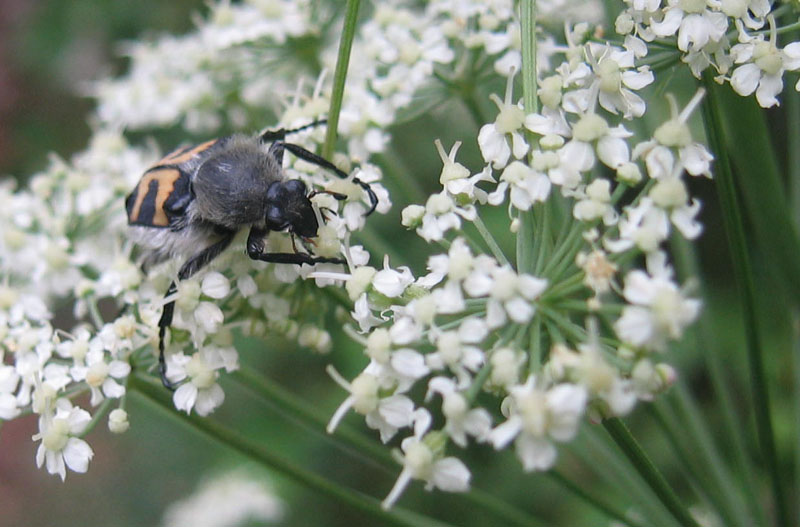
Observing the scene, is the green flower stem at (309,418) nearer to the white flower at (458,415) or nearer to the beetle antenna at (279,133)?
the beetle antenna at (279,133)

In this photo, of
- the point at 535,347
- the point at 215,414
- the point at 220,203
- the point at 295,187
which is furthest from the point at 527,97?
the point at 215,414

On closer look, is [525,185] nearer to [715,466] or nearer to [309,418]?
[309,418]

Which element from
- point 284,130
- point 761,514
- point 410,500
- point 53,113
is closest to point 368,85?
point 284,130

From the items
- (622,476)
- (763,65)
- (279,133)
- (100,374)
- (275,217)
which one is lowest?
(622,476)

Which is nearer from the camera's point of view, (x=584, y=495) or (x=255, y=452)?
(x=255, y=452)

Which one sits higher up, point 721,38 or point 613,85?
point 721,38

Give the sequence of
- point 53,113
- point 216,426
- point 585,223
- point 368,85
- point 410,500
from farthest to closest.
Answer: point 53,113, point 410,500, point 368,85, point 216,426, point 585,223

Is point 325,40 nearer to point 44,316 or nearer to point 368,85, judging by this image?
point 368,85
